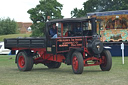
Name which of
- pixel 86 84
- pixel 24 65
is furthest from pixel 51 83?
pixel 24 65

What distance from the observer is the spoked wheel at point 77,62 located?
12203mm

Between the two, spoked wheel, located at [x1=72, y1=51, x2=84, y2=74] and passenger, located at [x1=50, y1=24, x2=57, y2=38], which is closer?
spoked wheel, located at [x1=72, y1=51, x2=84, y2=74]

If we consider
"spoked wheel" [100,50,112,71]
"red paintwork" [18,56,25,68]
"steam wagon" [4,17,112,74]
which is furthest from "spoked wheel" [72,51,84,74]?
"red paintwork" [18,56,25,68]

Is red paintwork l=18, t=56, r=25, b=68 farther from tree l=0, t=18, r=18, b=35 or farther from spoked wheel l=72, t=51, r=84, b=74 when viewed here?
tree l=0, t=18, r=18, b=35

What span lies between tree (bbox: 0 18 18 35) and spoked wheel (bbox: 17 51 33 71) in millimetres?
76683

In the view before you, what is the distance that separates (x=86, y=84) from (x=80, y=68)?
252cm

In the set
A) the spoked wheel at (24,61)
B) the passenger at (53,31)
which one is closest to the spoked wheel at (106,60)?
the passenger at (53,31)

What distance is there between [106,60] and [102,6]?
4118 cm

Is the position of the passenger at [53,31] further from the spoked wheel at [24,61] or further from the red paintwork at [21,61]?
the red paintwork at [21,61]

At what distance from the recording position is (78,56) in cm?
1227

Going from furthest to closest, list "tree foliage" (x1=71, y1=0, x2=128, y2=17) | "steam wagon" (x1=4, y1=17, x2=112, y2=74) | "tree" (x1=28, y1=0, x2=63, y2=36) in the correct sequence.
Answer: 1. "tree" (x1=28, y1=0, x2=63, y2=36)
2. "tree foliage" (x1=71, y1=0, x2=128, y2=17)
3. "steam wagon" (x1=4, y1=17, x2=112, y2=74)

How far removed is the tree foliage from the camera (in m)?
51.5

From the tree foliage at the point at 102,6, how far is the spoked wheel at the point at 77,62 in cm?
3921

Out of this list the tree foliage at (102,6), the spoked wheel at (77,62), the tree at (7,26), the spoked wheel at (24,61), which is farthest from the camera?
the tree at (7,26)
